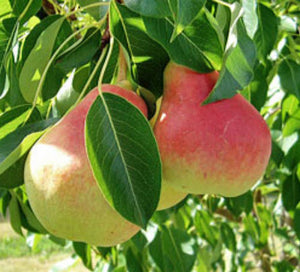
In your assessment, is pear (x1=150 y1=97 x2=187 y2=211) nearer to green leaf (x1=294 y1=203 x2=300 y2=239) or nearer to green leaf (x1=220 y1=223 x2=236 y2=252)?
green leaf (x1=294 y1=203 x2=300 y2=239)

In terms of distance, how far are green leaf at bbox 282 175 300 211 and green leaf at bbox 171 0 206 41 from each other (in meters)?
0.84

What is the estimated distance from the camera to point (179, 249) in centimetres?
169

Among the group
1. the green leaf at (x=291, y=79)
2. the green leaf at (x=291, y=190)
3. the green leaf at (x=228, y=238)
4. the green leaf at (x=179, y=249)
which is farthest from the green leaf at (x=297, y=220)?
the green leaf at (x=228, y=238)

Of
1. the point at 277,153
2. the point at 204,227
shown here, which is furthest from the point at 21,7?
the point at 204,227

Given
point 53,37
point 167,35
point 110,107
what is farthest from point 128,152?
point 53,37

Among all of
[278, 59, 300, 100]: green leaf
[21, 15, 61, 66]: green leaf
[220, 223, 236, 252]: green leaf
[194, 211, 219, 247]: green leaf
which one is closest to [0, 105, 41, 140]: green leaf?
[21, 15, 61, 66]: green leaf

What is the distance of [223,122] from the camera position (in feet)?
2.06

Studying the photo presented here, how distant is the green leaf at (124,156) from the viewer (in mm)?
583

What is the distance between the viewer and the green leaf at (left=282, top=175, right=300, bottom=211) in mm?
1349

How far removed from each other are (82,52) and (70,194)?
291 millimetres

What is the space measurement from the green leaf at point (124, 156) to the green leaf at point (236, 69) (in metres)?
0.09

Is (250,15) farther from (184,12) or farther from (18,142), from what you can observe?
(18,142)

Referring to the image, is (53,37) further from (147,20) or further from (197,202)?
(197,202)

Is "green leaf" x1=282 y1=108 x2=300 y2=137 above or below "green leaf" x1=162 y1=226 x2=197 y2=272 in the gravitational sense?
above
